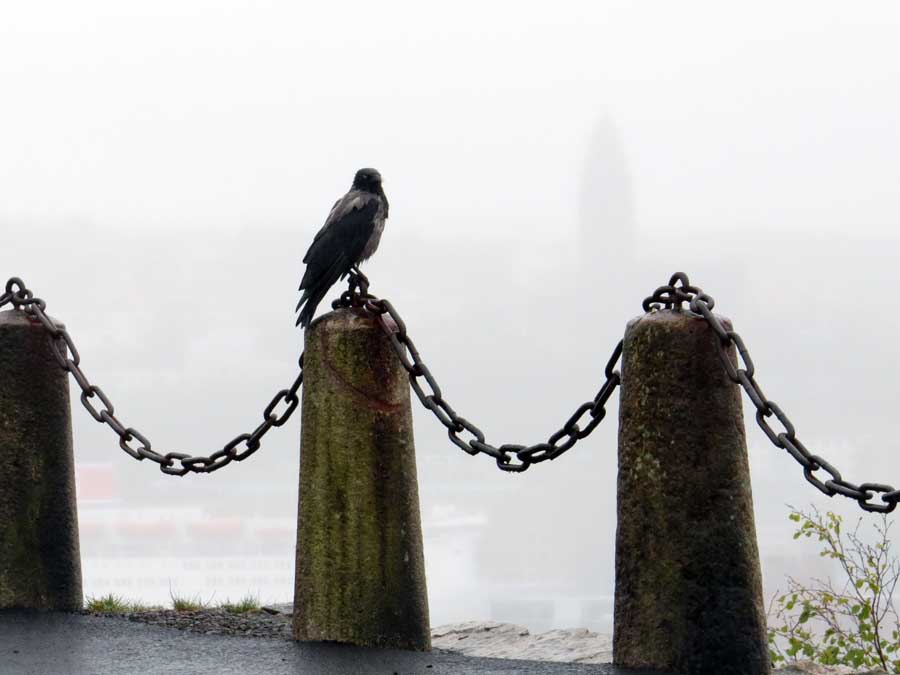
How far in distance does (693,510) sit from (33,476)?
383cm

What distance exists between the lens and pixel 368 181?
8.11 metres

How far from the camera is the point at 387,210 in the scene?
8039 mm

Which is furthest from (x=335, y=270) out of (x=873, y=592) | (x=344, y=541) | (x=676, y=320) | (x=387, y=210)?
(x=873, y=592)

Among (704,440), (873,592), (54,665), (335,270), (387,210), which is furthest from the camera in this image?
(873,592)

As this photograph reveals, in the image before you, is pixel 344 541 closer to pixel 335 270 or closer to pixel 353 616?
pixel 353 616

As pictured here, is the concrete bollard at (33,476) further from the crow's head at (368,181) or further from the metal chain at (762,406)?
the metal chain at (762,406)

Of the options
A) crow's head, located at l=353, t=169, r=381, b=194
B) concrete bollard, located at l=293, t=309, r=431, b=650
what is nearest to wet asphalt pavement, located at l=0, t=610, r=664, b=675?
concrete bollard, located at l=293, t=309, r=431, b=650

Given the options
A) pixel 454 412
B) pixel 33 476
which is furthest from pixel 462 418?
pixel 33 476

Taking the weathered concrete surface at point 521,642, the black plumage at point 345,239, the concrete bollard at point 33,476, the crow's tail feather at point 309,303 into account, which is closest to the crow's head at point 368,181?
the black plumage at point 345,239

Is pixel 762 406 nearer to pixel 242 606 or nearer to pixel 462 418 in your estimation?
pixel 462 418

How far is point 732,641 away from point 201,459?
2.93 metres

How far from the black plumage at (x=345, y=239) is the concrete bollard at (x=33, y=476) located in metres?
1.63

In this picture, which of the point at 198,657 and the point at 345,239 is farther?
the point at 345,239

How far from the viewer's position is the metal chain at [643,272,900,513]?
213 inches
